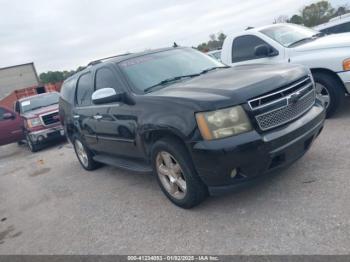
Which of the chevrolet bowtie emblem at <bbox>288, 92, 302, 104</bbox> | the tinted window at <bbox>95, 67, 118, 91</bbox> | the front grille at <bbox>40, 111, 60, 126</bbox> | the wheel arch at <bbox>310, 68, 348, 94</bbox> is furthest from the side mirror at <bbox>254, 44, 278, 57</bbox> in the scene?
the front grille at <bbox>40, 111, 60, 126</bbox>

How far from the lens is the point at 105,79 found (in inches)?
194

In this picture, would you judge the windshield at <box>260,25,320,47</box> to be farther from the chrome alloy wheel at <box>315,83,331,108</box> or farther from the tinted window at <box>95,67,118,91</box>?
the tinted window at <box>95,67,118,91</box>

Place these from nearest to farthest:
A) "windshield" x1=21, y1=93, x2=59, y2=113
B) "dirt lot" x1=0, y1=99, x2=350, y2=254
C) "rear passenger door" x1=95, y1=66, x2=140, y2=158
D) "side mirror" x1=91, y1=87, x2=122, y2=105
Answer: "dirt lot" x1=0, y1=99, x2=350, y2=254, "side mirror" x1=91, y1=87, x2=122, y2=105, "rear passenger door" x1=95, y1=66, x2=140, y2=158, "windshield" x1=21, y1=93, x2=59, y2=113

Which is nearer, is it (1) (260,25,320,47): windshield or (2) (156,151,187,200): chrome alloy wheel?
(2) (156,151,187,200): chrome alloy wheel

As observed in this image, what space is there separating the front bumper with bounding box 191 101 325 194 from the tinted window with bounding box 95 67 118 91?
6.07ft

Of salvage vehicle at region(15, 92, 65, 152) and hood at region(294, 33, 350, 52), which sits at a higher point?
hood at region(294, 33, 350, 52)

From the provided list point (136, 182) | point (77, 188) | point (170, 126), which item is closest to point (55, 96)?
point (77, 188)

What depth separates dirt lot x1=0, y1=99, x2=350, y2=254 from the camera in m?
3.06

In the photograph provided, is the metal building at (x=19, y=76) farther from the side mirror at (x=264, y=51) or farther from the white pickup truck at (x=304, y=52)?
the side mirror at (x=264, y=51)

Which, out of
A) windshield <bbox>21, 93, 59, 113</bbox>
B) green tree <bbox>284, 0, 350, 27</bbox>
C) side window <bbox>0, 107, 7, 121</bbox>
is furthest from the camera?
green tree <bbox>284, 0, 350, 27</bbox>

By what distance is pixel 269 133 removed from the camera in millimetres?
3305

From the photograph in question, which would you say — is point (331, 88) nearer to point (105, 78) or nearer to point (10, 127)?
point (105, 78)

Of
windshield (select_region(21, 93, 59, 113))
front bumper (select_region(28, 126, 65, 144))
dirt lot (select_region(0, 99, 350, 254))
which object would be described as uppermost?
windshield (select_region(21, 93, 59, 113))

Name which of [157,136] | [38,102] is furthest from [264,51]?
[38,102]
